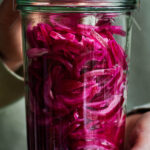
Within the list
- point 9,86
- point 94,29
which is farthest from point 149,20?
point 94,29

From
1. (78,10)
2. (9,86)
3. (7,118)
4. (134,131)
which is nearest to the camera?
(78,10)

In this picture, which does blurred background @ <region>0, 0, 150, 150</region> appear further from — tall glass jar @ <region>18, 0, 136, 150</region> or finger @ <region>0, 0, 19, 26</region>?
tall glass jar @ <region>18, 0, 136, 150</region>

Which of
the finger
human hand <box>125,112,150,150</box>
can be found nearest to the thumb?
human hand <box>125,112,150,150</box>

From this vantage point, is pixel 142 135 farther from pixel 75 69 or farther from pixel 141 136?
pixel 75 69

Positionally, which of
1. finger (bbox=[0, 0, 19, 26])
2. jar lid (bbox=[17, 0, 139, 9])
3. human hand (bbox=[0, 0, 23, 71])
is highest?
jar lid (bbox=[17, 0, 139, 9])

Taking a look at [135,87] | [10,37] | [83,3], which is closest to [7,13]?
[10,37]

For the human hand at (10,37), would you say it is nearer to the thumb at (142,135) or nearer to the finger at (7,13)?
the finger at (7,13)

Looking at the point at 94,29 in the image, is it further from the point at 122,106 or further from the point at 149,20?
the point at 149,20
